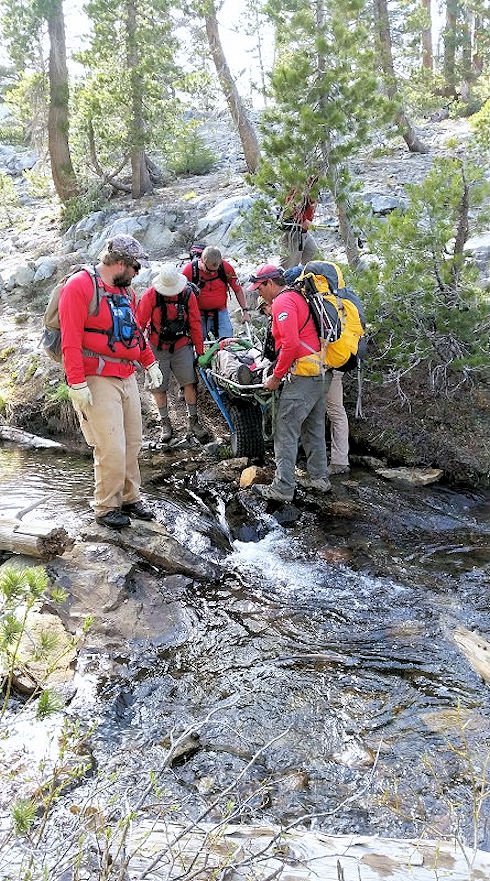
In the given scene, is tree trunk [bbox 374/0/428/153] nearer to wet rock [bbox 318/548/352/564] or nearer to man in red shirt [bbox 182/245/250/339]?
man in red shirt [bbox 182/245/250/339]

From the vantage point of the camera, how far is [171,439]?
8180 millimetres

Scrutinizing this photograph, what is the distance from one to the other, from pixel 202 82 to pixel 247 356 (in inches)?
462

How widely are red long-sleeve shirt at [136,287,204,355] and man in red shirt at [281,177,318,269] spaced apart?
177 cm

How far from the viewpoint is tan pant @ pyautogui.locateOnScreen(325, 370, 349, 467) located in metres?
6.93

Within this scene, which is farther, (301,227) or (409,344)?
(301,227)

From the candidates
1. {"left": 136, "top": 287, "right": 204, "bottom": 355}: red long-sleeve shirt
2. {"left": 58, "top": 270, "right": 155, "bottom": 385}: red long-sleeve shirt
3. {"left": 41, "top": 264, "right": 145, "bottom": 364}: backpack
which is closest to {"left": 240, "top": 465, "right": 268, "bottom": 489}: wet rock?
{"left": 136, "top": 287, "right": 204, "bottom": 355}: red long-sleeve shirt

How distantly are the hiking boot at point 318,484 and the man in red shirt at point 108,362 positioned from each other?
1999 mm

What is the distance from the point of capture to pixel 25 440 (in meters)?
8.75

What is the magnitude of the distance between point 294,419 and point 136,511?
1.78 metres

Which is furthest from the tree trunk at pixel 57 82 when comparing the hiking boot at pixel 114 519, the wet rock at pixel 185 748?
the wet rock at pixel 185 748

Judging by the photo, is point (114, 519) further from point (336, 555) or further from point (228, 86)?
point (228, 86)

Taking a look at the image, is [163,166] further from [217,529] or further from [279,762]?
[279,762]

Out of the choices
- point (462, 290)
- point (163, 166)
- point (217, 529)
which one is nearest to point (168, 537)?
point (217, 529)

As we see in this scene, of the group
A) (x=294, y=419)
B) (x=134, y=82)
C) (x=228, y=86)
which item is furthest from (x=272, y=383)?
(x=134, y=82)
